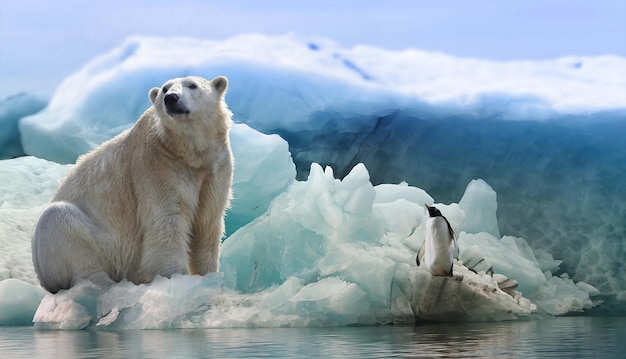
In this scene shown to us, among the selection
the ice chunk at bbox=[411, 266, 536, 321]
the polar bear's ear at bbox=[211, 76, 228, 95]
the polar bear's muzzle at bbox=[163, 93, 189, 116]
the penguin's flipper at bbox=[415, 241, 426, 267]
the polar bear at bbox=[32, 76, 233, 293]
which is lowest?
the ice chunk at bbox=[411, 266, 536, 321]

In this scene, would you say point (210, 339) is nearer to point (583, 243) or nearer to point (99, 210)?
point (99, 210)

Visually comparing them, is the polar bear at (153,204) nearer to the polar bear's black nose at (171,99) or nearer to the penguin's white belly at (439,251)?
the polar bear's black nose at (171,99)

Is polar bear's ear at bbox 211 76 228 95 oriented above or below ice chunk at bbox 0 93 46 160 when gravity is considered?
below

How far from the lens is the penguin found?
8.83 m

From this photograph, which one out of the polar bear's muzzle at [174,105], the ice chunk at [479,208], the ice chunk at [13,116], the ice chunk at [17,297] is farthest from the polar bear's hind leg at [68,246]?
the ice chunk at [13,116]

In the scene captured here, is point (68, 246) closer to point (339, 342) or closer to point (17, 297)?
point (17, 297)

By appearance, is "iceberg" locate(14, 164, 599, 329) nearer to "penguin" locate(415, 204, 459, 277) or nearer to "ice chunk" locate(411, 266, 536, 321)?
"ice chunk" locate(411, 266, 536, 321)

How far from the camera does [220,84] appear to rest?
28.5 feet

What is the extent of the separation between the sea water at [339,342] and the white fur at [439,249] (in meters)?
0.59

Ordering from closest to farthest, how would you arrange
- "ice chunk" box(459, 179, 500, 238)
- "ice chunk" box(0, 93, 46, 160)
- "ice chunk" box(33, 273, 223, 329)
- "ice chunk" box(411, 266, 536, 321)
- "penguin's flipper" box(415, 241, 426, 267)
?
1. "ice chunk" box(33, 273, 223, 329)
2. "ice chunk" box(411, 266, 536, 321)
3. "penguin's flipper" box(415, 241, 426, 267)
4. "ice chunk" box(459, 179, 500, 238)
5. "ice chunk" box(0, 93, 46, 160)

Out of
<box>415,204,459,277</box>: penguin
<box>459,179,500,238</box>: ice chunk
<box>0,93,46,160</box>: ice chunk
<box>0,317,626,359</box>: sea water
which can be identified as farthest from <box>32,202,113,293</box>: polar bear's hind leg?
<box>0,93,46,160</box>: ice chunk

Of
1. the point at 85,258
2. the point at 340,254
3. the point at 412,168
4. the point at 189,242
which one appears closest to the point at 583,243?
the point at 412,168

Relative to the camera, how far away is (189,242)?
8.57m

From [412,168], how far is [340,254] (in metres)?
5.03
